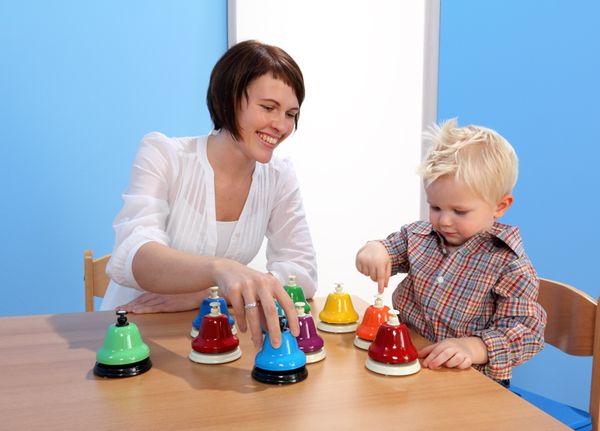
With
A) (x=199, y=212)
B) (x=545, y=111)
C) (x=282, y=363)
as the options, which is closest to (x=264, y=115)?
(x=199, y=212)

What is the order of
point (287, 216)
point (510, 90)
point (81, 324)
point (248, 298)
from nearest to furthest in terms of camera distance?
point (248, 298), point (81, 324), point (287, 216), point (510, 90)

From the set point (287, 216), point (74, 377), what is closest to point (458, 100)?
point (287, 216)

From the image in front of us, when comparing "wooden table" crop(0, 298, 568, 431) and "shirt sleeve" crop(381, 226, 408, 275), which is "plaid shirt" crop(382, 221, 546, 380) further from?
"wooden table" crop(0, 298, 568, 431)

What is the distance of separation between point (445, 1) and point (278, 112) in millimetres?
1519

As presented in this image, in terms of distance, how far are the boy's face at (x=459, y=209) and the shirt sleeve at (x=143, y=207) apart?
0.58 metres

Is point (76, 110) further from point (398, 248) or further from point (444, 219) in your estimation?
point (444, 219)

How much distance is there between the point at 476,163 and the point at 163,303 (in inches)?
27.9

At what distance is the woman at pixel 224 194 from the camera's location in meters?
1.20

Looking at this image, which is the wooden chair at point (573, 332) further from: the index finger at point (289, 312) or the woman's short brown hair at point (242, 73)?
the woman's short brown hair at point (242, 73)

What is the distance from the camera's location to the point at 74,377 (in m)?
0.85

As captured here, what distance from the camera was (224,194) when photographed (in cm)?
145

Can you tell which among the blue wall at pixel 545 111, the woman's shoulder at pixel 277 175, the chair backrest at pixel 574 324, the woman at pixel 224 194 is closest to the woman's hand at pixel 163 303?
the woman at pixel 224 194

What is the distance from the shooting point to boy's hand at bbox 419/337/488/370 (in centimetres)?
91

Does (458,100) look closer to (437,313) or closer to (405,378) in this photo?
(437,313)
